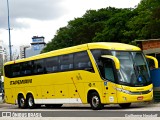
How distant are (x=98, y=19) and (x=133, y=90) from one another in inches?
2278

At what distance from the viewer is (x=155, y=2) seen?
5803 cm

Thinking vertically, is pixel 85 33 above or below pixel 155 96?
above

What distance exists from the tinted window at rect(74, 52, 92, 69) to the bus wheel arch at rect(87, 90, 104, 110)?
1.39 meters

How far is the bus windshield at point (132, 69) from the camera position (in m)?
20.5

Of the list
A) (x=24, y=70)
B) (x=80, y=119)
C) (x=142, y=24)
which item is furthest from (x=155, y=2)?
(x=80, y=119)

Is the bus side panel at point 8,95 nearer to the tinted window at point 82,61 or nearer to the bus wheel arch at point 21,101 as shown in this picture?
the bus wheel arch at point 21,101

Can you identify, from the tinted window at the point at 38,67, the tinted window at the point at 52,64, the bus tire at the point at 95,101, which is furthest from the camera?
the tinted window at the point at 38,67

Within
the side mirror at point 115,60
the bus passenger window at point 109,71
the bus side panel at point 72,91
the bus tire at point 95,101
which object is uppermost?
the side mirror at point 115,60

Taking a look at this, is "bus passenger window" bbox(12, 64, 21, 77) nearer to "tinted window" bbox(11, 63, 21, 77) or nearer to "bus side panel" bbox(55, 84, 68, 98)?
"tinted window" bbox(11, 63, 21, 77)

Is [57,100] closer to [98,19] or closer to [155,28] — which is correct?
[155,28]

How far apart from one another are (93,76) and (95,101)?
1271 mm

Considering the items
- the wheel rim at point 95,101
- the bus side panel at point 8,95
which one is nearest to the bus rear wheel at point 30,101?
the bus side panel at point 8,95

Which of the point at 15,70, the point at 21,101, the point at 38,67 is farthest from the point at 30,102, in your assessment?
the point at 38,67

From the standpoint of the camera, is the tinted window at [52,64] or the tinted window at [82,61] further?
the tinted window at [52,64]
